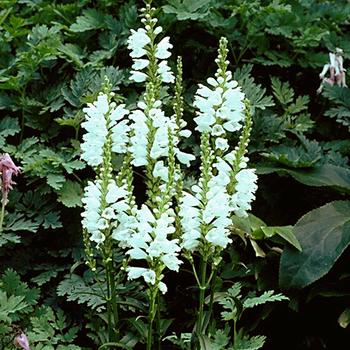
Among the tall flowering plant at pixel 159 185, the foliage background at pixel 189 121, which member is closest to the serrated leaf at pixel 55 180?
the foliage background at pixel 189 121

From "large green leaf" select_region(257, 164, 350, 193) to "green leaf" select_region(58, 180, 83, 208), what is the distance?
2.68ft

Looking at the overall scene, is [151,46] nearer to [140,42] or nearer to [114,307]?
[140,42]

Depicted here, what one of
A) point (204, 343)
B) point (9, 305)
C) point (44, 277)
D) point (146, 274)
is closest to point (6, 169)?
point (9, 305)

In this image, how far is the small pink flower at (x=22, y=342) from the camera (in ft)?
8.29

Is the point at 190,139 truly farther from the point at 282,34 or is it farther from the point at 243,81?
the point at 282,34

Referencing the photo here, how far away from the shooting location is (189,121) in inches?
140

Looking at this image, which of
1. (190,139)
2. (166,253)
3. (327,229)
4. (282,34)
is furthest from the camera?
(282,34)

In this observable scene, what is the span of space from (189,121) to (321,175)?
712 mm

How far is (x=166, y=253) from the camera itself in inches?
88.7

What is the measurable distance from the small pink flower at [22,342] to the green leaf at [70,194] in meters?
0.66

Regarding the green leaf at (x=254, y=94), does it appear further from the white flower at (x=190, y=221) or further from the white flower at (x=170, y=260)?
the white flower at (x=170, y=260)

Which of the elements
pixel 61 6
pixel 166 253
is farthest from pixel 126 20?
pixel 166 253

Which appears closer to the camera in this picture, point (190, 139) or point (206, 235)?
point (206, 235)

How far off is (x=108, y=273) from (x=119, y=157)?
782mm
